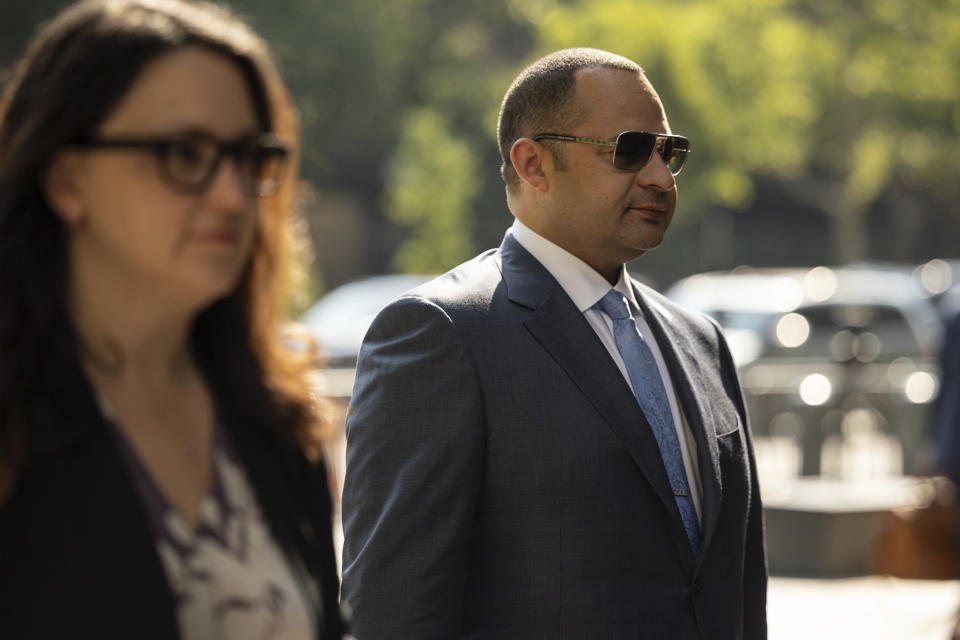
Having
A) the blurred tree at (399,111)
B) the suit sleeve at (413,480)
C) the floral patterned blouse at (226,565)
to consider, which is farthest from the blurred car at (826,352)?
the floral patterned blouse at (226,565)

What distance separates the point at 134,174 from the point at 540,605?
1.44 m

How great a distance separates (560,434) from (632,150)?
717mm

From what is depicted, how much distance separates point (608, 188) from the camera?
3576 millimetres

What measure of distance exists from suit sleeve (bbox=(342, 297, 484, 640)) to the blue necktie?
0.38 m

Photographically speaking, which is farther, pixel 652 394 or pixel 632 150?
pixel 632 150

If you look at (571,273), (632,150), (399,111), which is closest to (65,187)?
(571,273)

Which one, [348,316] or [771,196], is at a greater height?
[348,316]

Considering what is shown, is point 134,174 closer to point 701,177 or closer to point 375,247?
point 701,177

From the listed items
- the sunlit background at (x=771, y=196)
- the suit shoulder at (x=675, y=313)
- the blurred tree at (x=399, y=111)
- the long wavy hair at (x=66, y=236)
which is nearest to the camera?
the long wavy hair at (x=66, y=236)

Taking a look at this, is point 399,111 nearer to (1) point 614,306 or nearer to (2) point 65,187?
(1) point 614,306

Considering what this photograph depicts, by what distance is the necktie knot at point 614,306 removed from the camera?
356cm

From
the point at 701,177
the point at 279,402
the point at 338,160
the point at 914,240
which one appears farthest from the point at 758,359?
→ the point at 914,240

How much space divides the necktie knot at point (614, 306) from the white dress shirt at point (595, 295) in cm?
1

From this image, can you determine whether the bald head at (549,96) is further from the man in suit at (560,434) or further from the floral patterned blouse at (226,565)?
the floral patterned blouse at (226,565)
